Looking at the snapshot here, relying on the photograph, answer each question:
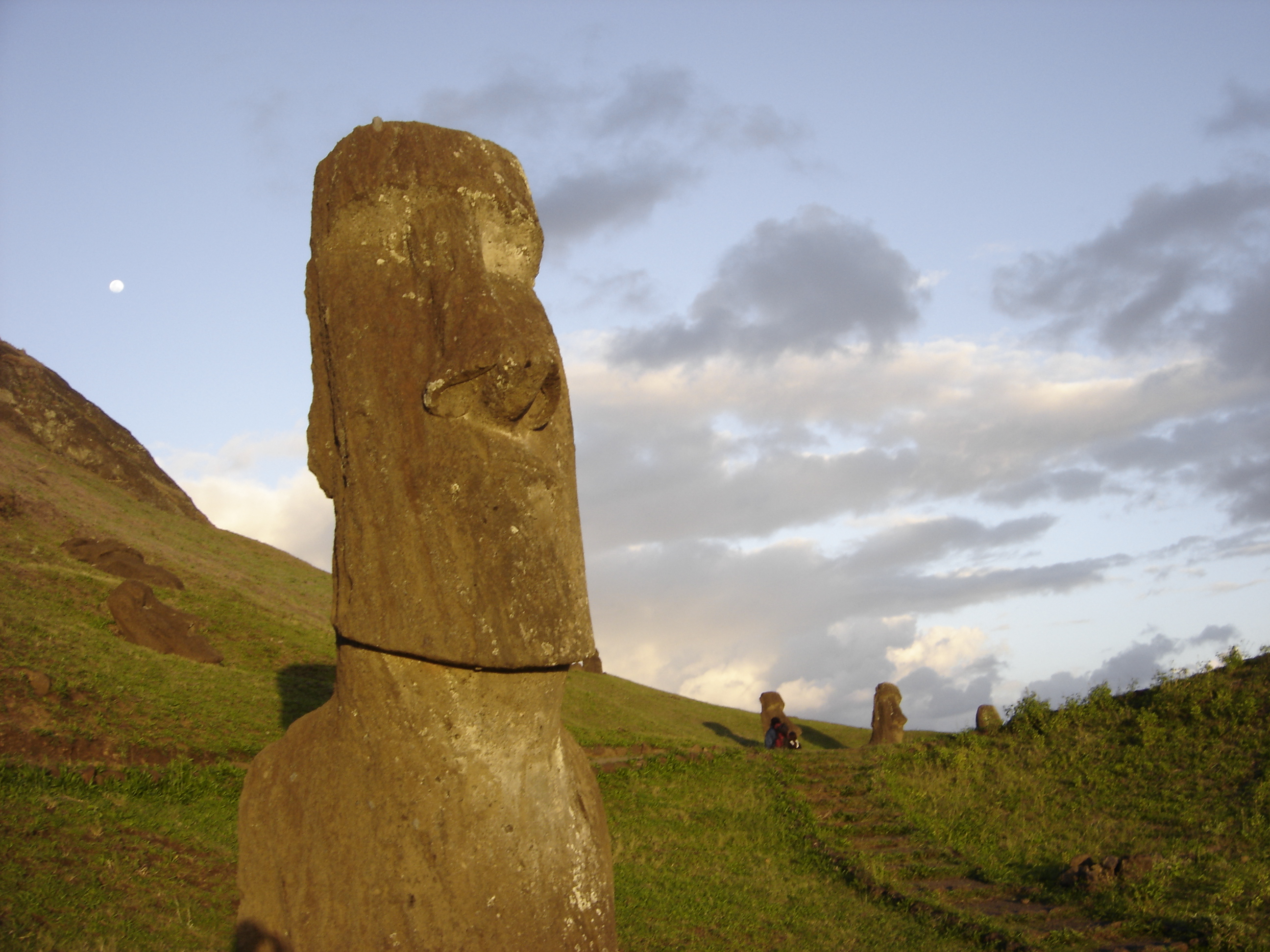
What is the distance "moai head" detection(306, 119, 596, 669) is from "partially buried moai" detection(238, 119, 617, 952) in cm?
1

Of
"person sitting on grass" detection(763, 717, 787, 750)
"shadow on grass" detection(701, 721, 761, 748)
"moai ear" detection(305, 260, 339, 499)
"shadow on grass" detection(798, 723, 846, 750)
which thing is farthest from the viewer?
"shadow on grass" detection(798, 723, 846, 750)

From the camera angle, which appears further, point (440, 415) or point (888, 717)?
point (888, 717)

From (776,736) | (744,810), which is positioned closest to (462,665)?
(744,810)

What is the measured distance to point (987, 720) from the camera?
18.2m

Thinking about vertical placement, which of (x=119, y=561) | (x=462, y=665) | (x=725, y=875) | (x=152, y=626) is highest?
(x=119, y=561)

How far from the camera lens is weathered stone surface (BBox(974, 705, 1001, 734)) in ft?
58.4

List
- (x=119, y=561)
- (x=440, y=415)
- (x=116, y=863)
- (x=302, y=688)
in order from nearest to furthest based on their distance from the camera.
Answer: (x=440, y=415)
(x=116, y=863)
(x=302, y=688)
(x=119, y=561)

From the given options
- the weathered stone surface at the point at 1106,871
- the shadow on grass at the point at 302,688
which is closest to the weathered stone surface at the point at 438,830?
the weathered stone surface at the point at 1106,871

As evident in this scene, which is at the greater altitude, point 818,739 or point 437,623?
point 437,623

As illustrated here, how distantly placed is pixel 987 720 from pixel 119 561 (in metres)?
17.4

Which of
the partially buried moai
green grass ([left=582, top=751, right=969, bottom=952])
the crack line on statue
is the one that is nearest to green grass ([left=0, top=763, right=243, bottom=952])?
the partially buried moai

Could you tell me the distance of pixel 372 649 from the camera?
4.92 m

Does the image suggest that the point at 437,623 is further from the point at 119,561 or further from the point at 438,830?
the point at 119,561

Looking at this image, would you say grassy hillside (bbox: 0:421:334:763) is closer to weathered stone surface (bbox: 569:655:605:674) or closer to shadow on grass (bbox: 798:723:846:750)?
weathered stone surface (bbox: 569:655:605:674)
